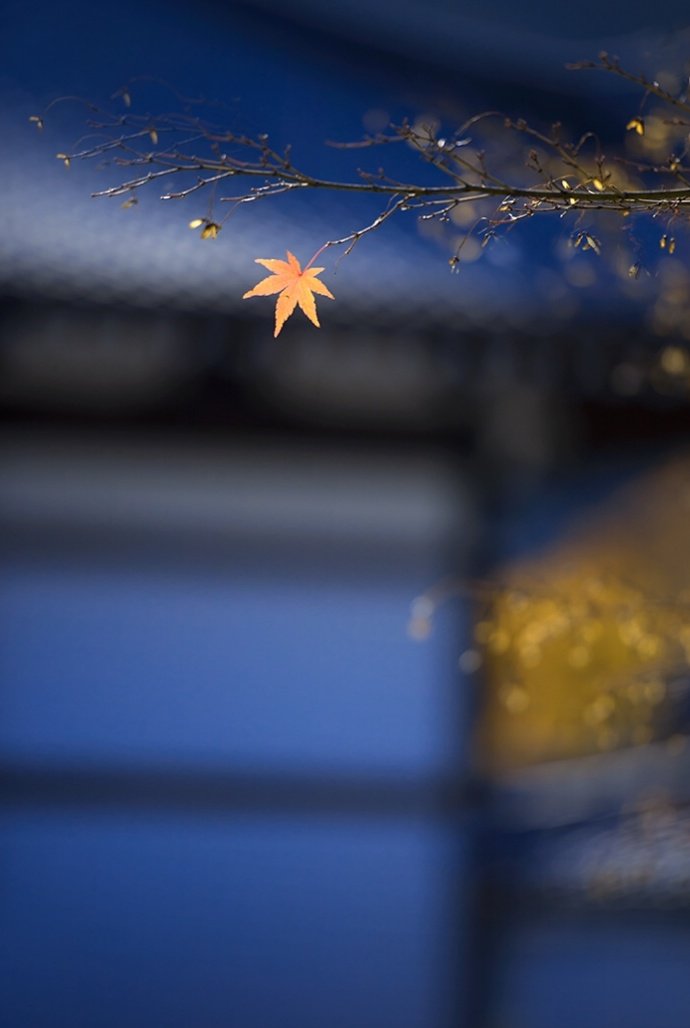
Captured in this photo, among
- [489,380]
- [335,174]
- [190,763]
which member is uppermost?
[335,174]

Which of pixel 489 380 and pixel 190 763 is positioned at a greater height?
pixel 489 380

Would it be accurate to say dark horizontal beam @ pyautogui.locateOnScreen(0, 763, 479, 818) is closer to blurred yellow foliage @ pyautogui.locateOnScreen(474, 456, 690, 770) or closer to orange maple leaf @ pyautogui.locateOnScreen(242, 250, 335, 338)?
blurred yellow foliage @ pyautogui.locateOnScreen(474, 456, 690, 770)

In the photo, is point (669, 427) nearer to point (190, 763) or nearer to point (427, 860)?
point (427, 860)

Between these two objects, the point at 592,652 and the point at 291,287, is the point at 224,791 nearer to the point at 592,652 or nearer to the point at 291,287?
the point at 592,652

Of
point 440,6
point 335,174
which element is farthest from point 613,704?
point 440,6

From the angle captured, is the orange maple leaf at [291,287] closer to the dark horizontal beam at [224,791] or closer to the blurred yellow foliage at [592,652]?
the blurred yellow foliage at [592,652]

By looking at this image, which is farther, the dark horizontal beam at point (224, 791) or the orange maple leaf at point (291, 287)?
the dark horizontal beam at point (224, 791)

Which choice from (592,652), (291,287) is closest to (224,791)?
(592,652)

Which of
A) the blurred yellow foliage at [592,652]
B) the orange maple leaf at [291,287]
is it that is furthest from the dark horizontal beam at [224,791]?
the orange maple leaf at [291,287]

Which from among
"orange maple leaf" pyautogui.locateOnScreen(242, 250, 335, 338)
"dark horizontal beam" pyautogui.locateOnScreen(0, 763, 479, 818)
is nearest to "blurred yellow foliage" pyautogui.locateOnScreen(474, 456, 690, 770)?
"dark horizontal beam" pyautogui.locateOnScreen(0, 763, 479, 818)

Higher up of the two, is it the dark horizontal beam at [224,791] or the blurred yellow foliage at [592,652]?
the blurred yellow foliage at [592,652]

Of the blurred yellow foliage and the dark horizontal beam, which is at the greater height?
the blurred yellow foliage
